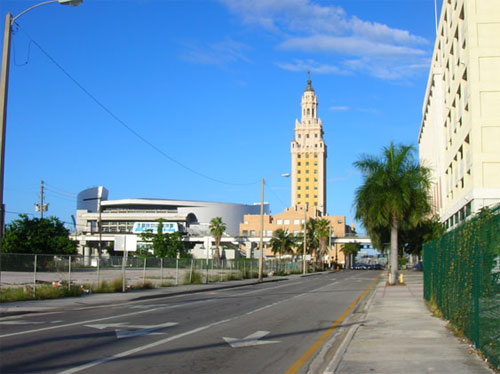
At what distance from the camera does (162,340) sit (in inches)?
455

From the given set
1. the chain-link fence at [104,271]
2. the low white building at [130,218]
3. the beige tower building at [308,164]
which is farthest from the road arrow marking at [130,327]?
the beige tower building at [308,164]

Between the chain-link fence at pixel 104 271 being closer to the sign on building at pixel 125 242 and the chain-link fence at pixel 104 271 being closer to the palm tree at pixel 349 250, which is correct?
the sign on building at pixel 125 242

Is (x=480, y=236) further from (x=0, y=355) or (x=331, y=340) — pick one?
(x=0, y=355)

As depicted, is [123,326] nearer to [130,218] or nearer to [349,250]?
[349,250]

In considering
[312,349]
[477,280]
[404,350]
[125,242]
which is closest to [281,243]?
[125,242]

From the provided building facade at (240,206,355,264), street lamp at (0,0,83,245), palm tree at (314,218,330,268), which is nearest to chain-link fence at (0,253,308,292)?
street lamp at (0,0,83,245)

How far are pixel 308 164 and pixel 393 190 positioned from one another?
501 ft

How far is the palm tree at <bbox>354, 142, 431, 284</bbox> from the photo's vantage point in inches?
1374

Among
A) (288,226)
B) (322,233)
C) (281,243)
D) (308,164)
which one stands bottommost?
(281,243)

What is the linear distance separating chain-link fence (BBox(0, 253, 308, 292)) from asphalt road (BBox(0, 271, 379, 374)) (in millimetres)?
5965

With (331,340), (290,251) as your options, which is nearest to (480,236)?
(331,340)

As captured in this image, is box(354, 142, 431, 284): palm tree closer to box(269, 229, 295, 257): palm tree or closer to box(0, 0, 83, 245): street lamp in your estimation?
box(0, 0, 83, 245): street lamp

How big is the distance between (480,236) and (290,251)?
96.2 m

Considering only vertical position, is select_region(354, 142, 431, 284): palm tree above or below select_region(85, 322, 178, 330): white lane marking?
above
